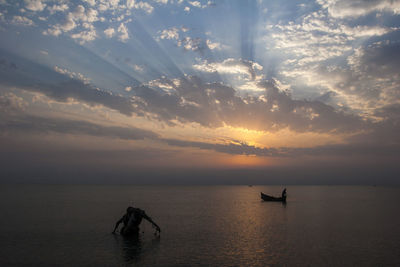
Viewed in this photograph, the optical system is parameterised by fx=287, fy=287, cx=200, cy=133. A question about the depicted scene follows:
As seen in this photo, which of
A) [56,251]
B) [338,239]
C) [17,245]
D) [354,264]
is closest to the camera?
[354,264]

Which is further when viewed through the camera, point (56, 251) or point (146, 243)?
point (146, 243)

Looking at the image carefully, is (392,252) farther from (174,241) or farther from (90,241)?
(90,241)

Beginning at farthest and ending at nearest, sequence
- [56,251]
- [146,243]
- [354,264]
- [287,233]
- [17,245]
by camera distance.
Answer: [287,233]
[146,243]
[17,245]
[56,251]
[354,264]

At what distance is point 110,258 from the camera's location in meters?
26.9

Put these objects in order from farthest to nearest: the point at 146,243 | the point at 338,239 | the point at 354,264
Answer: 1. the point at 338,239
2. the point at 146,243
3. the point at 354,264

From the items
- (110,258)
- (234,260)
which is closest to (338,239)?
(234,260)

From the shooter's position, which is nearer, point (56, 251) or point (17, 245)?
point (56, 251)

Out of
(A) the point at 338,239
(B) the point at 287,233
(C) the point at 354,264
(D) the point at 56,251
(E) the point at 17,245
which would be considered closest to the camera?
(C) the point at 354,264

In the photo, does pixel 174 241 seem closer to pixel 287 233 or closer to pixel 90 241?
pixel 90 241

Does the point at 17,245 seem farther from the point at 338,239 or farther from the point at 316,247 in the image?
the point at 338,239

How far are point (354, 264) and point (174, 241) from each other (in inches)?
764

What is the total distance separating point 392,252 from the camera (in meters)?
30.6

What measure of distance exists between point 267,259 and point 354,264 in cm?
763

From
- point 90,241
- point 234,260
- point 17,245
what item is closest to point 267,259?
point 234,260
